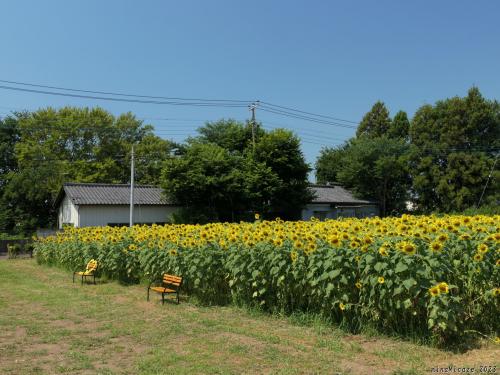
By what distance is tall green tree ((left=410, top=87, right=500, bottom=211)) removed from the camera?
3091 centimetres

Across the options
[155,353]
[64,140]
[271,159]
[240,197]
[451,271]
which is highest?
[64,140]

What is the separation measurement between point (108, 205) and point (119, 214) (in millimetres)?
845

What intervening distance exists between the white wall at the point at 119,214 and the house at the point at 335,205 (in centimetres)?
1050

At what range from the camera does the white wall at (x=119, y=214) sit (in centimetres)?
2544

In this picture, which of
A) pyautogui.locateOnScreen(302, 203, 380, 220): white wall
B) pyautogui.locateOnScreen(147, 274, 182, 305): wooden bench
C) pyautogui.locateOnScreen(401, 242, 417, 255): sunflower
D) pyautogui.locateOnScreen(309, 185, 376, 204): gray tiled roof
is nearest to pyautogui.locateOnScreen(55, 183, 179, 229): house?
pyautogui.locateOnScreen(302, 203, 380, 220): white wall

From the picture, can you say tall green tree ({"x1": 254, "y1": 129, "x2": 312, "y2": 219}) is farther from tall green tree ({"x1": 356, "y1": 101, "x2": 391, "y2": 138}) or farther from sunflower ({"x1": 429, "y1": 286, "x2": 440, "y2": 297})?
sunflower ({"x1": 429, "y1": 286, "x2": 440, "y2": 297})

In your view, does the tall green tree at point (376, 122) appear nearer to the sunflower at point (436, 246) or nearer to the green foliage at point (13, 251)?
the green foliage at point (13, 251)

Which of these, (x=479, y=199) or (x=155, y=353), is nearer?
(x=155, y=353)

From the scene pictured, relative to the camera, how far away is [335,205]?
35062 millimetres

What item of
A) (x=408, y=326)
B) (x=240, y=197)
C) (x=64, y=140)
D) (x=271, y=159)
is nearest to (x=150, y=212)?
(x=240, y=197)

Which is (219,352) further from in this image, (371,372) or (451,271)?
(451,271)

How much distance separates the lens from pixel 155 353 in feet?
16.9

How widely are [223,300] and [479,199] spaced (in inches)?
1090

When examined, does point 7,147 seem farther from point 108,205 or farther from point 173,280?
point 173,280
